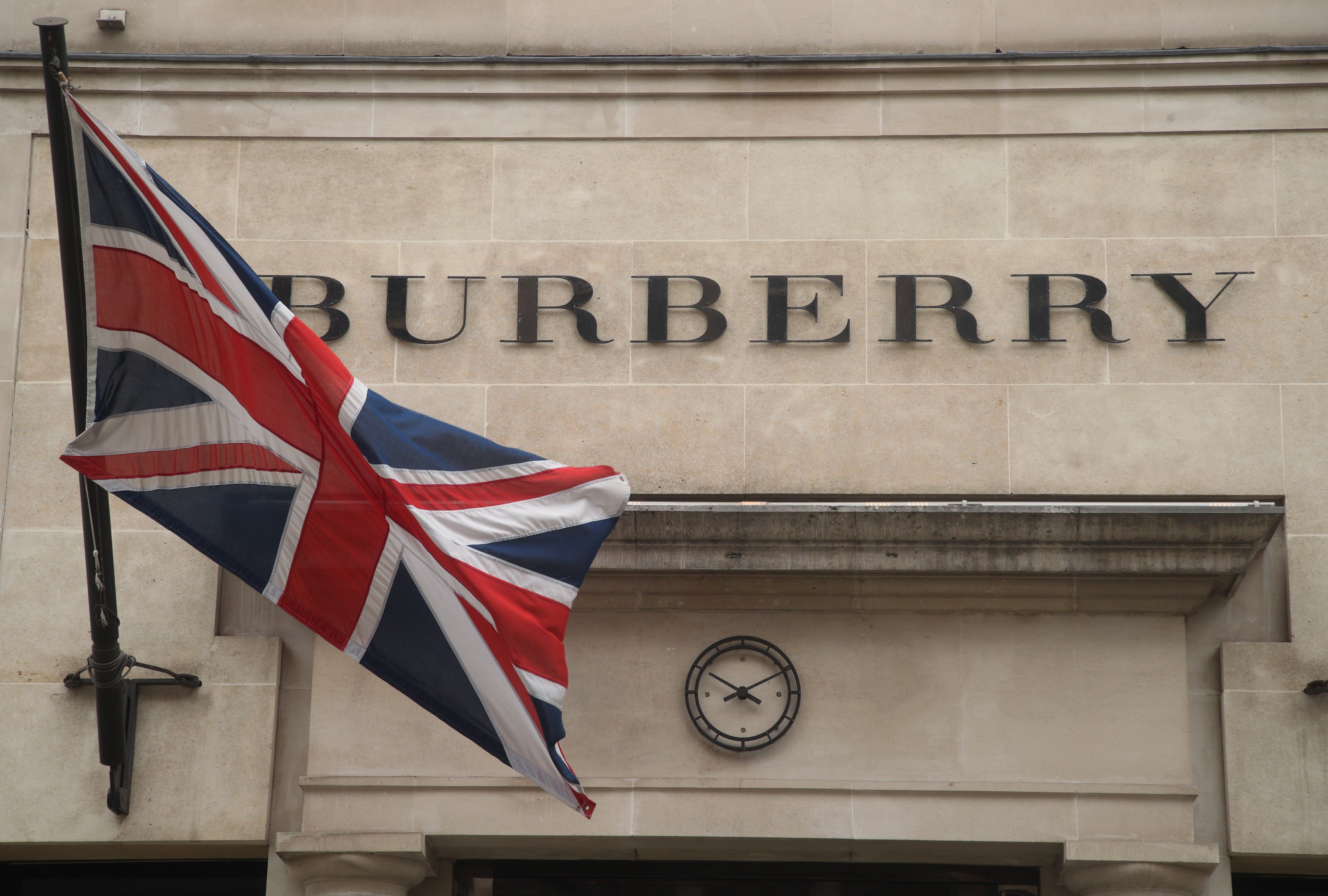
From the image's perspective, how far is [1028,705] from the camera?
1001 centimetres

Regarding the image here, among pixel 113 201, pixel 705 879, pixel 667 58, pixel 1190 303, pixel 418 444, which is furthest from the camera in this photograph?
pixel 667 58

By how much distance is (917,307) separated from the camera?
35.4 feet

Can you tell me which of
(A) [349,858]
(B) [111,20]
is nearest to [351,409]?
(A) [349,858]

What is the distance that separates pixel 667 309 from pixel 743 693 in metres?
2.85

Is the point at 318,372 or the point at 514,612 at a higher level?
the point at 318,372

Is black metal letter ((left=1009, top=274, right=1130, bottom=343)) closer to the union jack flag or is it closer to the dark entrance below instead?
the dark entrance below

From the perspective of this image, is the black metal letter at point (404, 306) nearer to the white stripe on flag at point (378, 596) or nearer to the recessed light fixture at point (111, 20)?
the recessed light fixture at point (111, 20)

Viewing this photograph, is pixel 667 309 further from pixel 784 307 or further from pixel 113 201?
pixel 113 201

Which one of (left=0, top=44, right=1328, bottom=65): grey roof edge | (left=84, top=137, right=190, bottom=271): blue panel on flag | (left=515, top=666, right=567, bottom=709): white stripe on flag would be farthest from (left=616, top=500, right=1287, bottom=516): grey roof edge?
(left=84, top=137, right=190, bottom=271): blue panel on flag

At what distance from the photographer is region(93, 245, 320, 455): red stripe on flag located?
784 cm

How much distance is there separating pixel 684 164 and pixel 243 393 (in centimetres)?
436

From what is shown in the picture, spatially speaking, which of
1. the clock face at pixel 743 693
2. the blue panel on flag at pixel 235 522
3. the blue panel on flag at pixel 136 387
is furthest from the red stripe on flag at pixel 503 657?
the clock face at pixel 743 693

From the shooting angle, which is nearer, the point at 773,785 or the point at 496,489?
the point at 496,489

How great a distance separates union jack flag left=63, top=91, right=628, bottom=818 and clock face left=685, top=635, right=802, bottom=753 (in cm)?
202
